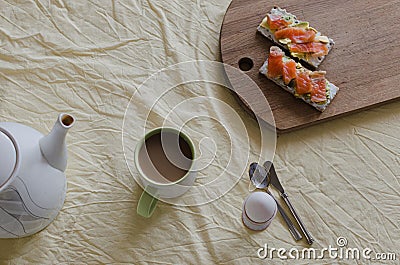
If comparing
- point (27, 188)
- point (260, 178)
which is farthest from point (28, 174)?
point (260, 178)

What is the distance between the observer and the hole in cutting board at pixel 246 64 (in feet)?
3.48

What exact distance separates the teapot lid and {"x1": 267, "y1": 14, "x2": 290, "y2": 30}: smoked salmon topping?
1.73 feet

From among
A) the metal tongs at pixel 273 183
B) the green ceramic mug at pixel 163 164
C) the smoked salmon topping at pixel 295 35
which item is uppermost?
the smoked salmon topping at pixel 295 35

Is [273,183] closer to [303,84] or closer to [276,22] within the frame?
[303,84]

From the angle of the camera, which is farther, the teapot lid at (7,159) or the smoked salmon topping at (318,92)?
the smoked salmon topping at (318,92)

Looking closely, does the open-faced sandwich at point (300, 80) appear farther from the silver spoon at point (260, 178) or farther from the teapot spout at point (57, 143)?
the teapot spout at point (57, 143)

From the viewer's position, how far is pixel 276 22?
1.06 metres

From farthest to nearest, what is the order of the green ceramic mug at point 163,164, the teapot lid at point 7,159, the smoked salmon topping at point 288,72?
the smoked salmon topping at point 288,72
the green ceramic mug at point 163,164
the teapot lid at point 7,159

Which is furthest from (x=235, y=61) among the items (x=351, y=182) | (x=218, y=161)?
(x=351, y=182)

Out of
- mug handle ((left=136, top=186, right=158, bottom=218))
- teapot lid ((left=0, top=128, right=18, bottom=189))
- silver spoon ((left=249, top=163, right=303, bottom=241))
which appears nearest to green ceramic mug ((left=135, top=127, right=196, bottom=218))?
mug handle ((left=136, top=186, right=158, bottom=218))

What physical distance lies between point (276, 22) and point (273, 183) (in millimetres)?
305

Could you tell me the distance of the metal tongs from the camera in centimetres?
94

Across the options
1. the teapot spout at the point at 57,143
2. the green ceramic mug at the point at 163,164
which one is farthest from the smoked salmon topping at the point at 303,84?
the teapot spout at the point at 57,143

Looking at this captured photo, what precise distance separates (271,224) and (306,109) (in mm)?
217
